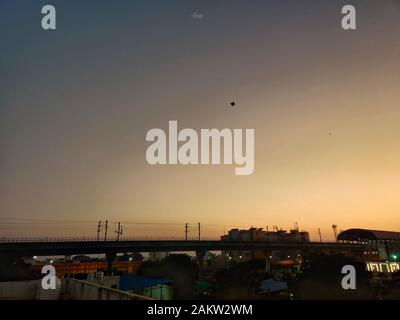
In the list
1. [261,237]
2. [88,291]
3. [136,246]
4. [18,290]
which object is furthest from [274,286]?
[261,237]

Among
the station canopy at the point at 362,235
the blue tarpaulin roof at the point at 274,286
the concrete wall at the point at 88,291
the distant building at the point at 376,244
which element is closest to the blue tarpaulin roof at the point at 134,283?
the concrete wall at the point at 88,291

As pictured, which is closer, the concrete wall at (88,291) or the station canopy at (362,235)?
the concrete wall at (88,291)

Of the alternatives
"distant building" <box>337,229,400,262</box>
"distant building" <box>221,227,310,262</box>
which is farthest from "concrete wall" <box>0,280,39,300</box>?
"distant building" <box>221,227,310,262</box>

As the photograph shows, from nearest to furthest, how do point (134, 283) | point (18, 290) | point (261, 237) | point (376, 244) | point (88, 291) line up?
1. point (88, 291)
2. point (18, 290)
3. point (134, 283)
4. point (376, 244)
5. point (261, 237)

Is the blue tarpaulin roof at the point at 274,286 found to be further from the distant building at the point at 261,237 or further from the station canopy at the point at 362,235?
the distant building at the point at 261,237

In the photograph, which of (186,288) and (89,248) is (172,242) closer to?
(89,248)

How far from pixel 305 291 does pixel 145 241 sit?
109ft

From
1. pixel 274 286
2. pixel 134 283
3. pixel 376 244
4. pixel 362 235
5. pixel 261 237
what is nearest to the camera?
pixel 134 283

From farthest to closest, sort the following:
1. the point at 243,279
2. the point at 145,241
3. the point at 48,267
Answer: the point at 145,241, the point at 243,279, the point at 48,267

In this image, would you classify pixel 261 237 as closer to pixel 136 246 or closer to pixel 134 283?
pixel 136 246

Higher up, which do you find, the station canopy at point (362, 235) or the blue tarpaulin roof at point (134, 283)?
the blue tarpaulin roof at point (134, 283)

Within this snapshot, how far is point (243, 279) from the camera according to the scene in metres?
25.5

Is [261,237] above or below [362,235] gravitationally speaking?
below
